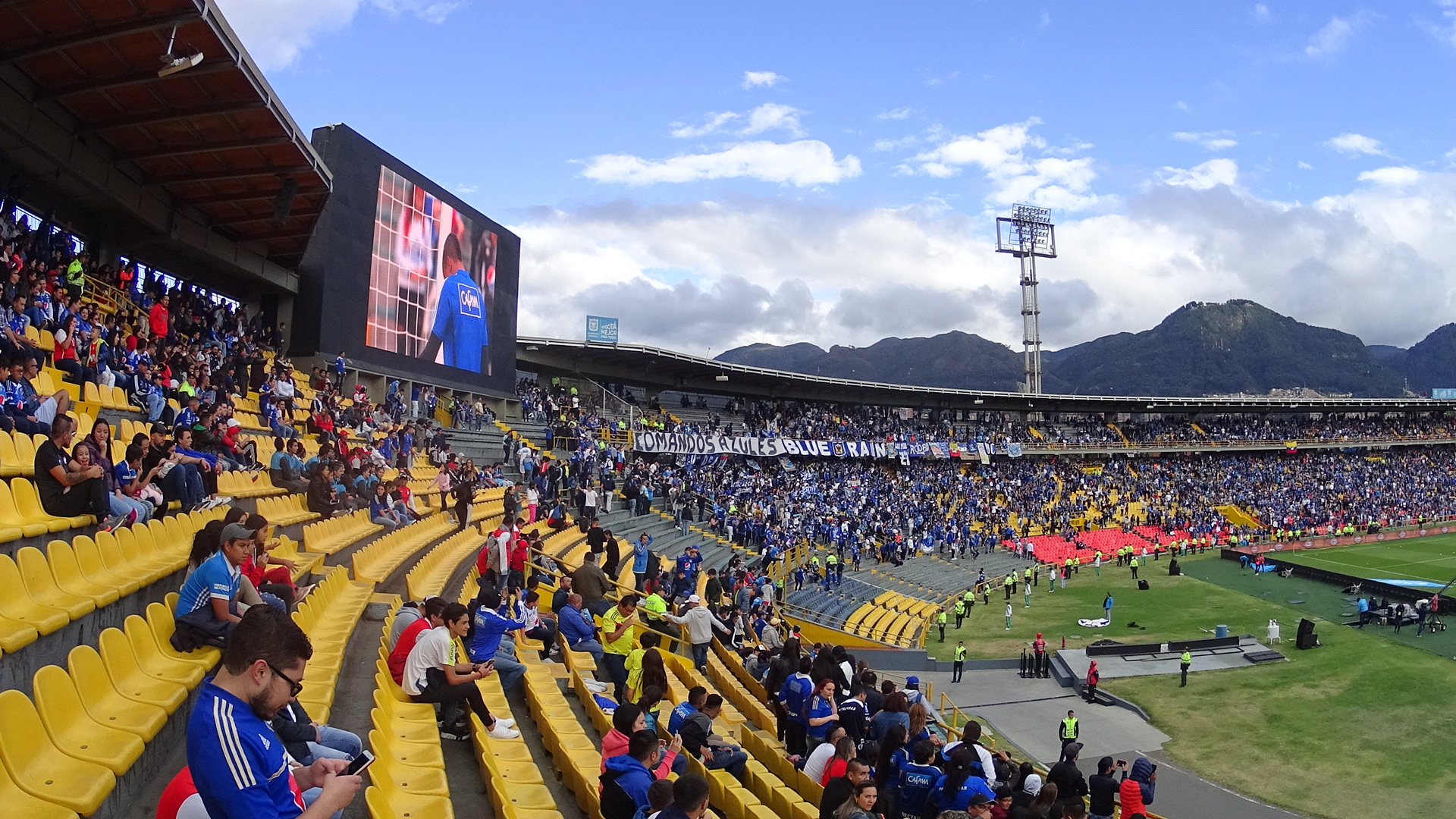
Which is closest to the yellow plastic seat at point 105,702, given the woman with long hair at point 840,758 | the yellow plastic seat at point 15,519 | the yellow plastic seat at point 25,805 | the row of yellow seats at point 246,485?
the yellow plastic seat at point 25,805

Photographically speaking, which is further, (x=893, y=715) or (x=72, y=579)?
(x=893, y=715)

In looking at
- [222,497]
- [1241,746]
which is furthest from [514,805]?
[1241,746]

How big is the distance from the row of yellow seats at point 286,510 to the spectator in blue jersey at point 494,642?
3700mm

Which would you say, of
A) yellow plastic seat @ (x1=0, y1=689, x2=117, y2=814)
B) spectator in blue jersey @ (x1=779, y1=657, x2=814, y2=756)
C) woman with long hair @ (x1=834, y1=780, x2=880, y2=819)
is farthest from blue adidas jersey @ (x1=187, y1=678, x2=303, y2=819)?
spectator in blue jersey @ (x1=779, y1=657, x2=814, y2=756)

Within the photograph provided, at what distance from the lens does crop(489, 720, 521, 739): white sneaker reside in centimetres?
594

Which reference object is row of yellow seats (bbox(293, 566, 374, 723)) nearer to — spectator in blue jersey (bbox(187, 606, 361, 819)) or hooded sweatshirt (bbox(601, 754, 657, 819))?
hooded sweatshirt (bbox(601, 754, 657, 819))

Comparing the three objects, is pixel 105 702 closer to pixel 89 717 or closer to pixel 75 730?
pixel 89 717

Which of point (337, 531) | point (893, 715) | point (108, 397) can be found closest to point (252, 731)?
point (893, 715)

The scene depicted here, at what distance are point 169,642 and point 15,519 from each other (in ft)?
5.45

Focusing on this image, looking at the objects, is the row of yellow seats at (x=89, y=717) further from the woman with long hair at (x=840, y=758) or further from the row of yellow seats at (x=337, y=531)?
the row of yellow seats at (x=337, y=531)

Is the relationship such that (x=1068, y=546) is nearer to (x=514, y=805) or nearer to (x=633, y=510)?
(x=633, y=510)

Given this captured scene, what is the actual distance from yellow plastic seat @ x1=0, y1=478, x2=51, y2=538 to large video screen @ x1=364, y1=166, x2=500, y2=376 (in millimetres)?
18100

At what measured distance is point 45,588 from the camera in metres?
4.84

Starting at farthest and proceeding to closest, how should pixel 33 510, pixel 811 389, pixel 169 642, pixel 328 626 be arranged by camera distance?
pixel 811 389 < pixel 328 626 < pixel 33 510 < pixel 169 642
